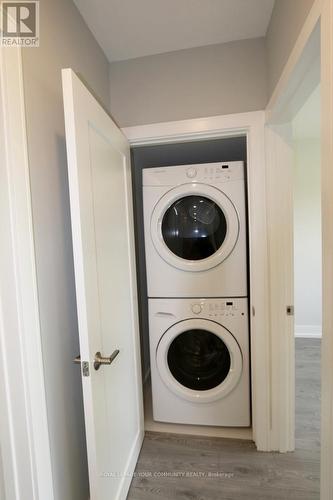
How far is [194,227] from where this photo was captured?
5.38 ft

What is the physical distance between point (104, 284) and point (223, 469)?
4.24 ft

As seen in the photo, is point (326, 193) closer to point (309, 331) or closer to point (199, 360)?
point (199, 360)

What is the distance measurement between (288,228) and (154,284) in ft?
2.85

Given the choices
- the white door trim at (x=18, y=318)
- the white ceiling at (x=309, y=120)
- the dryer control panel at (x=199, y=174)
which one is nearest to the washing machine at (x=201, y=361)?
the dryer control panel at (x=199, y=174)

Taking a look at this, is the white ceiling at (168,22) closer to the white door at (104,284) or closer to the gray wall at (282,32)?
the gray wall at (282,32)

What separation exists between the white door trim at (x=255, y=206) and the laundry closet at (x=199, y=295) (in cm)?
10

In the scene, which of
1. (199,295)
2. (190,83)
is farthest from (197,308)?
(190,83)

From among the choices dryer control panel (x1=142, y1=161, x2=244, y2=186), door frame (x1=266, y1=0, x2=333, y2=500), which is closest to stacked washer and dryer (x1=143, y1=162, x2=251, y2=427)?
dryer control panel (x1=142, y1=161, x2=244, y2=186)

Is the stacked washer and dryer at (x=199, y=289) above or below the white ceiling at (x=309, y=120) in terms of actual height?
below

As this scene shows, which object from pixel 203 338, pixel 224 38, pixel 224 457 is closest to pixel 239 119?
pixel 224 38

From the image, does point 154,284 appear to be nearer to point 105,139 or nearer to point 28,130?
point 105,139

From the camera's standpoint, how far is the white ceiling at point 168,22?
1.16 metres

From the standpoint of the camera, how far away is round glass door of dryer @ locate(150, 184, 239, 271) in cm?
154

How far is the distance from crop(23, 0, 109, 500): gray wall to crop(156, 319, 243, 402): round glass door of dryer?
2.18ft
